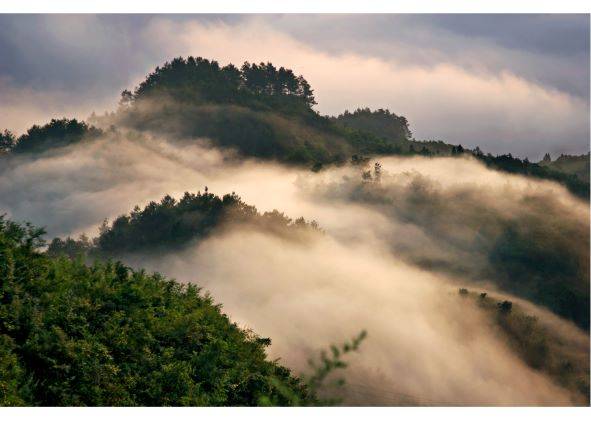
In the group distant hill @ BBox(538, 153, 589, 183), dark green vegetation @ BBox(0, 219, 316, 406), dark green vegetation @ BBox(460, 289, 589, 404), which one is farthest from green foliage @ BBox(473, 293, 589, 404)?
distant hill @ BBox(538, 153, 589, 183)

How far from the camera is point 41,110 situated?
41.8 metres

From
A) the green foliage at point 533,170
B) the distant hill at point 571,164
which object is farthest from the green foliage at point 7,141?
the distant hill at point 571,164

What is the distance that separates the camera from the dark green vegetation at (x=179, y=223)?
51.4 metres

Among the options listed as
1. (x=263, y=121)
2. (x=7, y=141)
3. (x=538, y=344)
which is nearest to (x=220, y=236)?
(x=7, y=141)

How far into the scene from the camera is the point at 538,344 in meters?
41.8

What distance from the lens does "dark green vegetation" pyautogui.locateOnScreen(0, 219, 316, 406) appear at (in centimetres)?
1703

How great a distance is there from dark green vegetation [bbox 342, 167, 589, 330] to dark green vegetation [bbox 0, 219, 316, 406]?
92.4 ft

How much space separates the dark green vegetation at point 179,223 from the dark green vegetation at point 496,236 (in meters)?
7.53

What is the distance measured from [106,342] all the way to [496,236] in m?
40.0

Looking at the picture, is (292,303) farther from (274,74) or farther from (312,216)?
(274,74)

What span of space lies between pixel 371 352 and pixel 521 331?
42.9 feet

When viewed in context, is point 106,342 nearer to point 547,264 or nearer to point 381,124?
point 547,264

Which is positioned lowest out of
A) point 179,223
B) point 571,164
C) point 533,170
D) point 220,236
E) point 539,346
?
point 539,346
